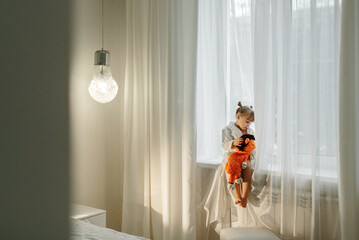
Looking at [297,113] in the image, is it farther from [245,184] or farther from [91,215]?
[91,215]

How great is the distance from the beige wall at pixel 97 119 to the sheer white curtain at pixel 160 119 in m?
0.23

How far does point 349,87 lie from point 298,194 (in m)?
0.79

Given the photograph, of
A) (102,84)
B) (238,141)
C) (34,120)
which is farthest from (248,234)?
(34,120)

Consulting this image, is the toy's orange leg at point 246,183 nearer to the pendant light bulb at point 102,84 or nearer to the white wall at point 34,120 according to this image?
the pendant light bulb at point 102,84

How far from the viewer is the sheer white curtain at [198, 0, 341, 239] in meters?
2.23

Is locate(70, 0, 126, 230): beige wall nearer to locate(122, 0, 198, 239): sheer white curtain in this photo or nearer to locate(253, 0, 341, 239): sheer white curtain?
locate(122, 0, 198, 239): sheer white curtain

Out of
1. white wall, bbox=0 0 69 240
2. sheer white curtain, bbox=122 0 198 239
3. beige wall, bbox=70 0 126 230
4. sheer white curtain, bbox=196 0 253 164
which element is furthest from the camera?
beige wall, bbox=70 0 126 230

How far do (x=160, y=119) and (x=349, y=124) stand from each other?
57.7 inches

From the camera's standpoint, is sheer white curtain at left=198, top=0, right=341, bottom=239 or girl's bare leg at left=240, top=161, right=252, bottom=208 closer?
sheer white curtain at left=198, top=0, right=341, bottom=239

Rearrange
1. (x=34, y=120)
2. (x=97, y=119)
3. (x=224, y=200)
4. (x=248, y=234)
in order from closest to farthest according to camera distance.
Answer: (x=34, y=120) → (x=248, y=234) → (x=224, y=200) → (x=97, y=119)

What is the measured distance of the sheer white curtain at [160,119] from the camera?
274 centimetres

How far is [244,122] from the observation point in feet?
8.23

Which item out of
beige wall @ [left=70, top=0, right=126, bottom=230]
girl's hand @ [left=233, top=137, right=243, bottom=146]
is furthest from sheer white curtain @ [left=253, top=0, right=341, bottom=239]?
beige wall @ [left=70, top=0, right=126, bottom=230]

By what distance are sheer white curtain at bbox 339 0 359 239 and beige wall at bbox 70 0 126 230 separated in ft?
6.59
